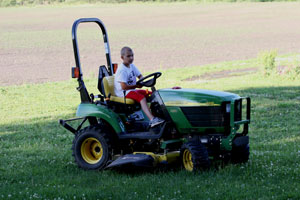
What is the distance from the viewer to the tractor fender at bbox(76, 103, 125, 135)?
24.4ft

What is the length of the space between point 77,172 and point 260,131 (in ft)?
12.7

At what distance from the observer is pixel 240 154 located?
283 inches

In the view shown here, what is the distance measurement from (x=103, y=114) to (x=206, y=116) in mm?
1480

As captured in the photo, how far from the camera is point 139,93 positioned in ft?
24.0

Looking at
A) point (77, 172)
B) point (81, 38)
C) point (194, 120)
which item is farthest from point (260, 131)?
point (81, 38)

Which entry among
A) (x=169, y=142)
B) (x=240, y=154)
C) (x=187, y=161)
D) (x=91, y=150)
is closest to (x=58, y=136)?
(x=91, y=150)

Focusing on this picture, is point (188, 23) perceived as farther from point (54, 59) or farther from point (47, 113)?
point (47, 113)

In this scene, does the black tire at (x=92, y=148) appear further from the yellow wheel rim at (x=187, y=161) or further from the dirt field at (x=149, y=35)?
the dirt field at (x=149, y=35)

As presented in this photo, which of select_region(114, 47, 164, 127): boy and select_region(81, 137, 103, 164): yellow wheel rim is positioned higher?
select_region(114, 47, 164, 127): boy

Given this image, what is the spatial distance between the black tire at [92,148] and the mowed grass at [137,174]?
0.15 meters

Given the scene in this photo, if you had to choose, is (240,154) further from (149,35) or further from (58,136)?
(149,35)

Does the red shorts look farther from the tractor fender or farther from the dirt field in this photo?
the dirt field

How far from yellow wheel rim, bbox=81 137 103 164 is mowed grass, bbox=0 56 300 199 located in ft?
0.70

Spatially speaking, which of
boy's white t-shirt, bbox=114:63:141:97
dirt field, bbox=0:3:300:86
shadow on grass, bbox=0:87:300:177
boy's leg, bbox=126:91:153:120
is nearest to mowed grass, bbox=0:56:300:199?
shadow on grass, bbox=0:87:300:177
